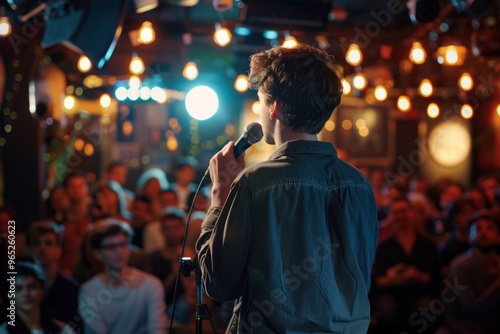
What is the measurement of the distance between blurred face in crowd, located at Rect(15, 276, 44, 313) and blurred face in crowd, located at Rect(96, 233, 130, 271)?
50 centimetres

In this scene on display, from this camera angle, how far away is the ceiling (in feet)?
12.1

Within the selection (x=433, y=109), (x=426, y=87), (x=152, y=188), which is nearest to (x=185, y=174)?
(x=152, y=188)

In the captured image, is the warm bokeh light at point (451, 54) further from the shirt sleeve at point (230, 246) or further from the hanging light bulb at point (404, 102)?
the shirt sleeve at point (230, 246)

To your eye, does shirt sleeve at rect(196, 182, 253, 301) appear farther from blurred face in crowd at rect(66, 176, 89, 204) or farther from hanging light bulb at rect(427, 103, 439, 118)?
hanging light bulb at rect(427, 103, 439, 118)

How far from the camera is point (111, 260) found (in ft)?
13.2

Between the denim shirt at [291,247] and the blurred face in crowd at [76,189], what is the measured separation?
15.2ft

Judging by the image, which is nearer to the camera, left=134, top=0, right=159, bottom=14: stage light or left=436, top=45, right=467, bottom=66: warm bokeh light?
left=134, top=0, right=159, bottom=14: stage light

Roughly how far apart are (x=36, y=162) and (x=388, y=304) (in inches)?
135

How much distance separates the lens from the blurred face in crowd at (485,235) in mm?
4730

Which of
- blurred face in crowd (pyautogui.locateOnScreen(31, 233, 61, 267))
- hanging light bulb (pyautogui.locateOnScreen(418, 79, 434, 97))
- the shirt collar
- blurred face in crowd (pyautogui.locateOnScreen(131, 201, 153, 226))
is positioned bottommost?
blurred face in crowd (pyautogui.locateOnScreen(131, 201, 153, 226))

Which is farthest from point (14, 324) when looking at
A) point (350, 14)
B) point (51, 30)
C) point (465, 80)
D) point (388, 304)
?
point (350, 14)

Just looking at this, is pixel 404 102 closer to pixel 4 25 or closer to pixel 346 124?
pixel 346 124

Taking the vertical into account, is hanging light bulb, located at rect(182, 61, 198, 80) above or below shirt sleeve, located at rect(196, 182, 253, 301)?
above

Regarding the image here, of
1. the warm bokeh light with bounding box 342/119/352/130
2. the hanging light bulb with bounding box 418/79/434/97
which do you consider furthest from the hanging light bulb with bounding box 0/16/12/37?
the warm bokeh light with bounding box 342/119/352/130
